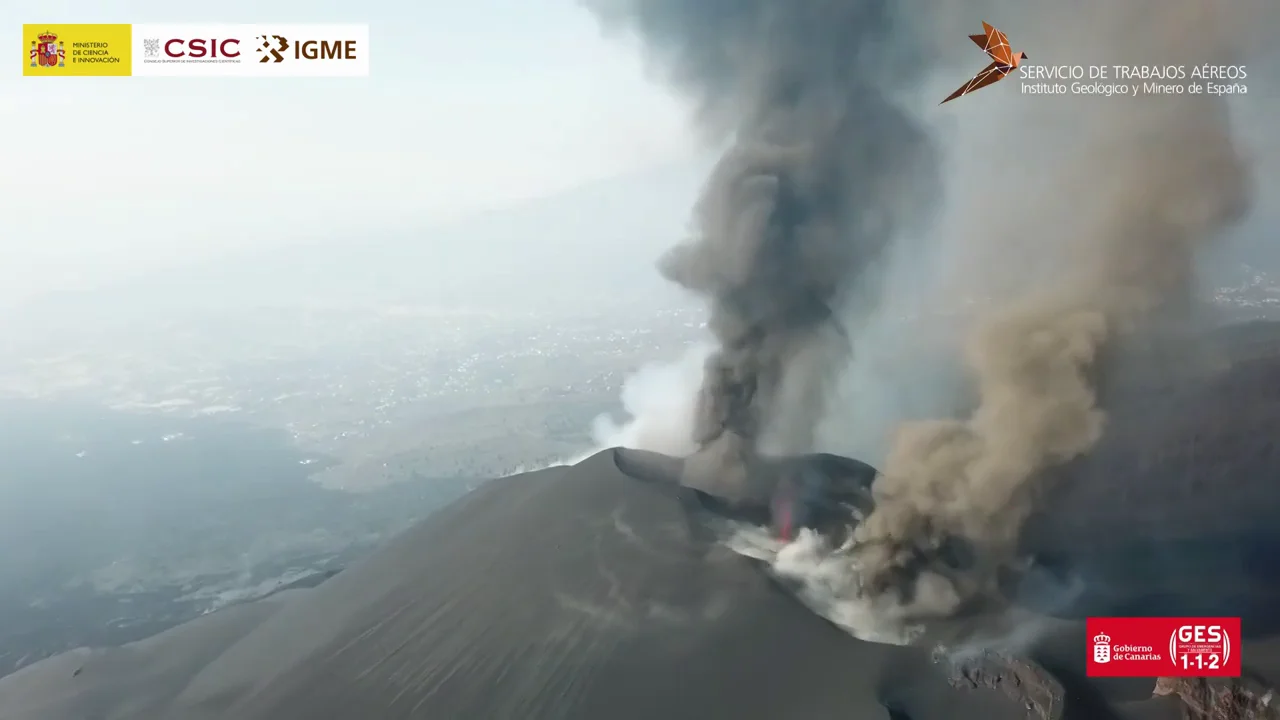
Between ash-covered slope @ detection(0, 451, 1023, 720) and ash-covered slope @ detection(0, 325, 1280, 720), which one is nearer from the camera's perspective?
ash-covered slope @ detection(0, 325, 1280, 720)

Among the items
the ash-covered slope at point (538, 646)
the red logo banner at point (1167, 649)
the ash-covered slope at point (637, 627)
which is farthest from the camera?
the ash-covered slope at point (538, 646)

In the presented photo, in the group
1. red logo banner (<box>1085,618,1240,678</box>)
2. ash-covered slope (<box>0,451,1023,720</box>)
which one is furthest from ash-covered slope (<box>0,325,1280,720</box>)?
red logo banner (<box>1085,618,1240,678</box>)

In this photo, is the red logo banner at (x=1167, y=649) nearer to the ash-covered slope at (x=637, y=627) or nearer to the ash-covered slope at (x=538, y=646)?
the ash-covered slope at (x=637, y=627)

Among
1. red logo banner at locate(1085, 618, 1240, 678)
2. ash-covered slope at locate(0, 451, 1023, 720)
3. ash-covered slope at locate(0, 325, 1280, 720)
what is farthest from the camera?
ash-covered slope at locate(0, 451, 1023, 720)

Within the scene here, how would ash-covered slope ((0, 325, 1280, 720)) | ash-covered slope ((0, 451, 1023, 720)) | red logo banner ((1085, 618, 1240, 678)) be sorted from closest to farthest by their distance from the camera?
red logo banner ((1085, 618, 1240, 678)), ash-covered slope ((0, 325, 1280, 720)), ash-covered slope ((0, 451, 1023, 720))

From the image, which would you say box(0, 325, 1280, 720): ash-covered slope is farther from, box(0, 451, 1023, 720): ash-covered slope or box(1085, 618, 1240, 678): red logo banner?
box(1085, 618, 1240, 678): red logo banner

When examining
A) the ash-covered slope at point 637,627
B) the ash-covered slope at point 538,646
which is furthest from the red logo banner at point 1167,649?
the ash-covered slope at point 538,646

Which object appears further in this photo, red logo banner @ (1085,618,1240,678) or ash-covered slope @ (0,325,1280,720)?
ash-covered slope @ (0,325,1280,720)

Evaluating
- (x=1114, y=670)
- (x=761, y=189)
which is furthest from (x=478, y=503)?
(x=1114, y=670)
